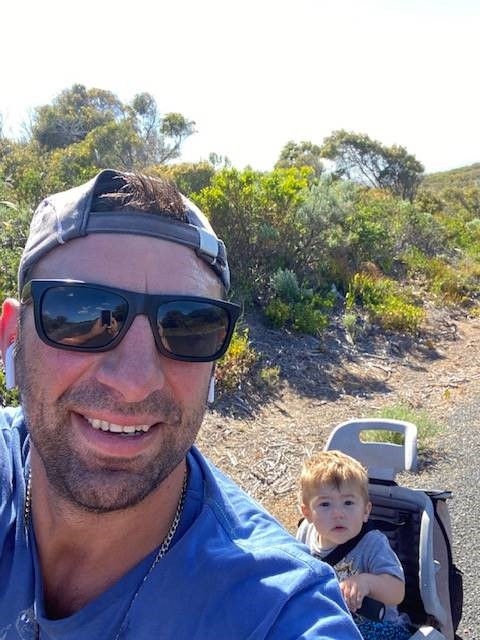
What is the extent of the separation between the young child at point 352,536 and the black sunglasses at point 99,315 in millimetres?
1633

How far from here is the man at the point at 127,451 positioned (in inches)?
50.6

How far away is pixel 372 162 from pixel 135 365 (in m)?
23.2

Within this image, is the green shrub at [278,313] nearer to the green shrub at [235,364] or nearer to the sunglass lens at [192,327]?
the green shrub at [235,364]

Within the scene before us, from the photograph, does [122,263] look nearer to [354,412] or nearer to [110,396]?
[110,396]

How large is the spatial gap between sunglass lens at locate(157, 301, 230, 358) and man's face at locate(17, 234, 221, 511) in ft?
0.10

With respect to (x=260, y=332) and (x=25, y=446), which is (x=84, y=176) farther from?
(x=25, y=446)

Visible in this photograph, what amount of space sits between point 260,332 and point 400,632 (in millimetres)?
5299

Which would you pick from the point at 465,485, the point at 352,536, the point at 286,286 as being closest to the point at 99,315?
the point at 352,536

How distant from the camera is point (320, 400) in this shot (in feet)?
21.4

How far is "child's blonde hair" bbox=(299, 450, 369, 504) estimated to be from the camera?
2857 millimetres

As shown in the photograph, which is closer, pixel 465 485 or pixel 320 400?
pixel 465 485

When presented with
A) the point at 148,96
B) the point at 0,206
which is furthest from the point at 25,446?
the point at 148,96

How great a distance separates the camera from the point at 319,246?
9.59 m

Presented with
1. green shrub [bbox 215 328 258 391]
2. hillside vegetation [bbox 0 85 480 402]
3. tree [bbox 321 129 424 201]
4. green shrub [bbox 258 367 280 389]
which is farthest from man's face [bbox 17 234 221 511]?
tree [bbox 321 129 424 201]
